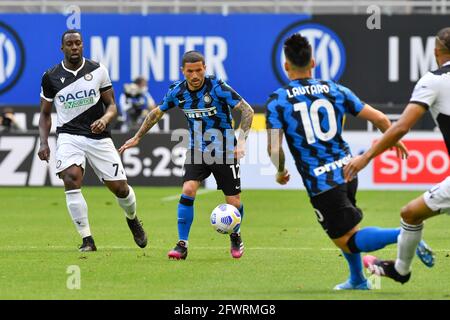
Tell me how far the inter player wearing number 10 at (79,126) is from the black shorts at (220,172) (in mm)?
1129

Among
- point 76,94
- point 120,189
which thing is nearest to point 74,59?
point 76,94

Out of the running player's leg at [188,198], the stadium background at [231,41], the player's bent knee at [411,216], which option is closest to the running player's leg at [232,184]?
the running player's leg at [188,198]

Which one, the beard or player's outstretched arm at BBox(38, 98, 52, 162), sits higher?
the beard

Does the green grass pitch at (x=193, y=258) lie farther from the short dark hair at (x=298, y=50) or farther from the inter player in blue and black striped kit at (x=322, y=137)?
the short dark hair at (x=298, y=50)

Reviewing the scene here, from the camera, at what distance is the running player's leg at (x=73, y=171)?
12.7 metres

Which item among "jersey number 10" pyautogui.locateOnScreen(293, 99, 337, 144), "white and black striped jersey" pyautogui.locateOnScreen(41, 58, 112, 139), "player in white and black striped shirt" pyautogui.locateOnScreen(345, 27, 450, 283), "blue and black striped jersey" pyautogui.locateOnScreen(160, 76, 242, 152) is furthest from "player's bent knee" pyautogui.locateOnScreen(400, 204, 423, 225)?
"white and black striped jersey" pyautogui.locateOnScreen(41, 58, 112, 139)

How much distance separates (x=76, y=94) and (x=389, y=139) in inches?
201

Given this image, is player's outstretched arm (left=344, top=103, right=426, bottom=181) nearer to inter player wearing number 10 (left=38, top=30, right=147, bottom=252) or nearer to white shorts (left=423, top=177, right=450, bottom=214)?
white shorts (left=423, top=177, right=450, bottom=214)

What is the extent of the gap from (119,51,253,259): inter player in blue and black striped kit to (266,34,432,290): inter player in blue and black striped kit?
2.68 meters

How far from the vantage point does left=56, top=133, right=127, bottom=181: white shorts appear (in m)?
12.7

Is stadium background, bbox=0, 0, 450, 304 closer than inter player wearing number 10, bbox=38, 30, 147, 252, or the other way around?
stadium background, bbox=0, 0, 450, 304

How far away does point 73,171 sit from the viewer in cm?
1266

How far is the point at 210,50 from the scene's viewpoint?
29.4 m

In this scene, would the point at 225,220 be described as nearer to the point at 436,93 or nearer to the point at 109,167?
the point at 109,167
